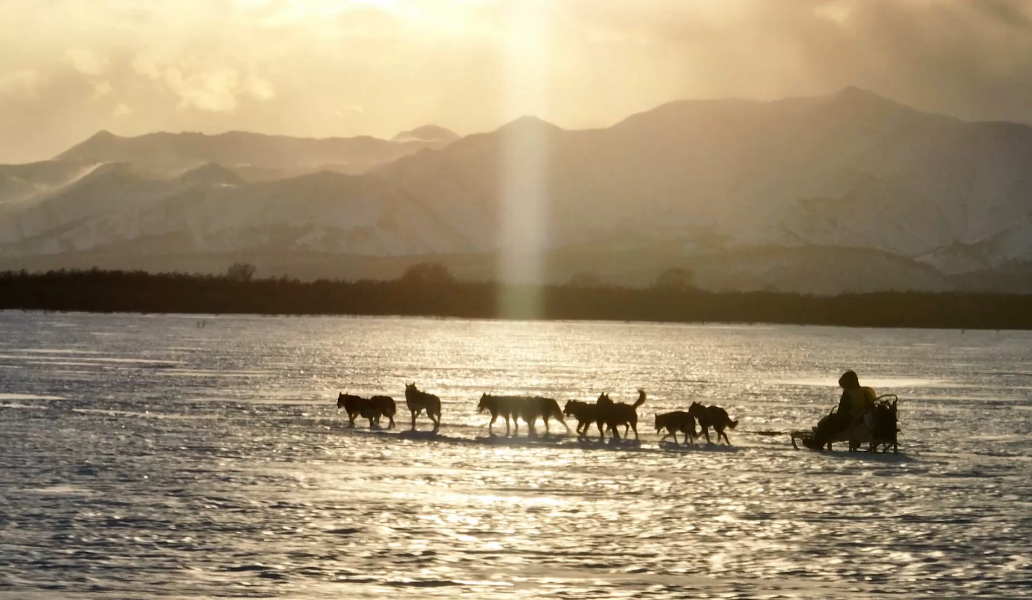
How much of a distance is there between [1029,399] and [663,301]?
110 m

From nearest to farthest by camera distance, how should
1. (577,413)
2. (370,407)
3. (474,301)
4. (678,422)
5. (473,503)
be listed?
1. (473,503)
2. (678,422)
3. (577,413)
4. (370,407)
5. (474,301)

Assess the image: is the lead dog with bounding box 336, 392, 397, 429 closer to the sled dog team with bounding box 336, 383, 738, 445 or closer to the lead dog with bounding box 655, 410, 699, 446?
the sled dog team with bounding box 336, 383, 738, 445

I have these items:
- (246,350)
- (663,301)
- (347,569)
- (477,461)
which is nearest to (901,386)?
(477,461)

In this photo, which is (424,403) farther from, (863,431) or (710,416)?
(863,431)

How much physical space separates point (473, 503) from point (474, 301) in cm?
13500

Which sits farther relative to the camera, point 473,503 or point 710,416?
point 710,416

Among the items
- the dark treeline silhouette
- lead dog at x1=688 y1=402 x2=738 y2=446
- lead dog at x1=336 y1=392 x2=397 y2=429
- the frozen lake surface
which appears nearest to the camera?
the frozen lake surface

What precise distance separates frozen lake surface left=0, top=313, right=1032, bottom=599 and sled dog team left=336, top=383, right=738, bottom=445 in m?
0.62

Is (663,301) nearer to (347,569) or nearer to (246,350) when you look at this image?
(246,350)

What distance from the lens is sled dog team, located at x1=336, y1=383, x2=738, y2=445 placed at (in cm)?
2581

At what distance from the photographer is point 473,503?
1808 cm

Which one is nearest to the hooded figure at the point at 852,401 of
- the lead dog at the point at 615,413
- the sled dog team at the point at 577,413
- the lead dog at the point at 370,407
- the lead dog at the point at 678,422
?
the sled dog team at the point at 577,413

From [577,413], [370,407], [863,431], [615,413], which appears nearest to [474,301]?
[370,407]

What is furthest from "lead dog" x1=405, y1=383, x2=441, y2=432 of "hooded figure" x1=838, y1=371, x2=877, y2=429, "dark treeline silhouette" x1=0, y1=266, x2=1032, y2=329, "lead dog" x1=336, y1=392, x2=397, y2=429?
"dark treeline silhouette" x1=0, y1=266, x2=1032, y2=329
